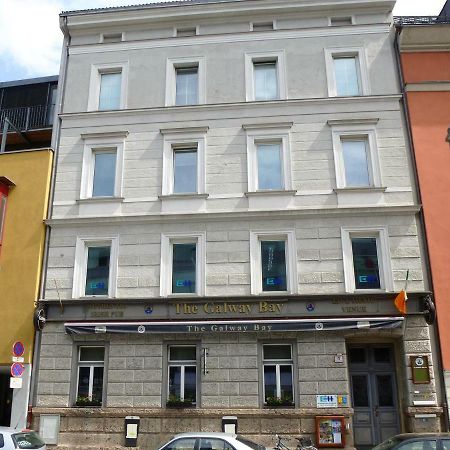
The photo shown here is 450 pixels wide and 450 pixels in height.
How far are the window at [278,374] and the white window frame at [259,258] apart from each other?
1.74 m

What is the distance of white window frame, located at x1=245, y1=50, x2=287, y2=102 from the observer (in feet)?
58.7

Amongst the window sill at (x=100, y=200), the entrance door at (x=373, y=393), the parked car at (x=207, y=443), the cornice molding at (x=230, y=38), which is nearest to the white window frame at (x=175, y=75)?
the cornice molding at (x=230, y=38)

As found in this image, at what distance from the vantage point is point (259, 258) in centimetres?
1611

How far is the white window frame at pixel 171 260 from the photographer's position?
52.3 ft

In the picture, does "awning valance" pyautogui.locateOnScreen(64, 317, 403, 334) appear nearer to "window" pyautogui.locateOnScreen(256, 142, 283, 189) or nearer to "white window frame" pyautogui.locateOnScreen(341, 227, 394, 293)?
"white window frame" pyautogui.locateOnScreen(341, 227, 394, 293)

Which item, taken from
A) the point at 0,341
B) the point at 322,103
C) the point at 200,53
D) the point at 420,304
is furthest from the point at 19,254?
the point at 420,304

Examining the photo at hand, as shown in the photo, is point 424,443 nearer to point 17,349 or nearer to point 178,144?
point 17,349

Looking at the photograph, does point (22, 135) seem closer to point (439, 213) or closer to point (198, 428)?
point (198, 428)

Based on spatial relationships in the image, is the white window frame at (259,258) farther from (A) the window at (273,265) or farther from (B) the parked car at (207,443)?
(B) the parked car at (207,443)

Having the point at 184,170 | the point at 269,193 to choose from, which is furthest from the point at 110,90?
the point at 269,193

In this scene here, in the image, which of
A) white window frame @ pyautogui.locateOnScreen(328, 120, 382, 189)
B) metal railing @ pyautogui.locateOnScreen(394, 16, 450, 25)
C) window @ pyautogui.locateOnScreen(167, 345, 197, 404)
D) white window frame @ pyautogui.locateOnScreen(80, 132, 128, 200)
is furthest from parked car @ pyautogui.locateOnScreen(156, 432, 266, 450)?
metal railing @ pyautogui.locateOnScreen(394, 16, 450, 25)

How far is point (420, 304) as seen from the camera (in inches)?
592

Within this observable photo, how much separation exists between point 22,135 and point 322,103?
1201 cm

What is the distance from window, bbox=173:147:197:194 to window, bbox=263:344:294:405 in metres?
5.91
